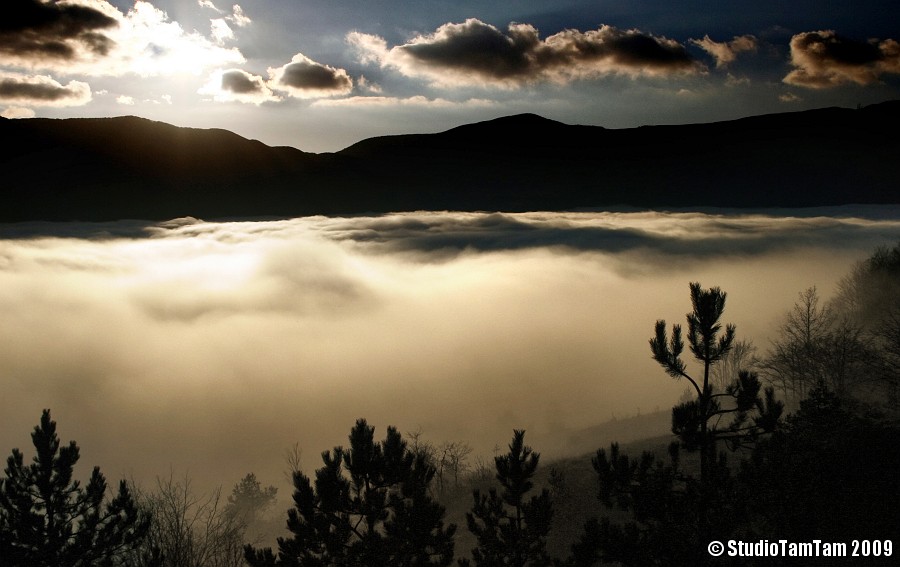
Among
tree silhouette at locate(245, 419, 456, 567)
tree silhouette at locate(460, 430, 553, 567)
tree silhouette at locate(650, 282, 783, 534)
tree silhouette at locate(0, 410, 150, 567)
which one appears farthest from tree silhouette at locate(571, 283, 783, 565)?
tree silhouette at locate(0, 410, 150, 567)

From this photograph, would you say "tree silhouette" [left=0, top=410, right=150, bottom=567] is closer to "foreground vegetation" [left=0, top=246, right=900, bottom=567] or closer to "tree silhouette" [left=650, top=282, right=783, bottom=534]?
"foreground vegetation" [left=0, top=246, right=900, bottom=567]

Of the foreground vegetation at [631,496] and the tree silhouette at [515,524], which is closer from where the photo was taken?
the foreground vegetation at [631,496]

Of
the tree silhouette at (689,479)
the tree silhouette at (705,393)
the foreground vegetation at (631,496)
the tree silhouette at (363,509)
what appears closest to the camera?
the tree silhouette at (689,479)

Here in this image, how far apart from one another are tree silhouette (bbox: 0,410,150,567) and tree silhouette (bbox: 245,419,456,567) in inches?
374

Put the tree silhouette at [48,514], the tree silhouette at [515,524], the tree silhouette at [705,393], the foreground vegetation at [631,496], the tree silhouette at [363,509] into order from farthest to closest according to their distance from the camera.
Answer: the tree silhouette at [48,514], the tree silhouette at [515,524], the tree silhouette at [363,509], the foreground vegetation at [631,496], the tree silhouette at [705,393]

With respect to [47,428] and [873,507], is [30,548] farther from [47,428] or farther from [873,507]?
[873,507]

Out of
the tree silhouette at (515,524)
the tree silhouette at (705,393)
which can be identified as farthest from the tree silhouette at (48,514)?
the tree silhouette at (705,393)

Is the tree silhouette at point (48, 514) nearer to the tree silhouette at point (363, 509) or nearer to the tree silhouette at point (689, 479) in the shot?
the tree silhouette at point (363, 509)

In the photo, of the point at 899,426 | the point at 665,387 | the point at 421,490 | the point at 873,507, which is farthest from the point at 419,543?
the point at 665,387

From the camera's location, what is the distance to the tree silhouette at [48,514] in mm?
27641

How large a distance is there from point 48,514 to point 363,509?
51.8ft

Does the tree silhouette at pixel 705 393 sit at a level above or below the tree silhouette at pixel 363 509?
above

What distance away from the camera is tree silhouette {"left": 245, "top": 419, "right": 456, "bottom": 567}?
23.4m

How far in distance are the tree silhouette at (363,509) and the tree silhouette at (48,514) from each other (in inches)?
374
